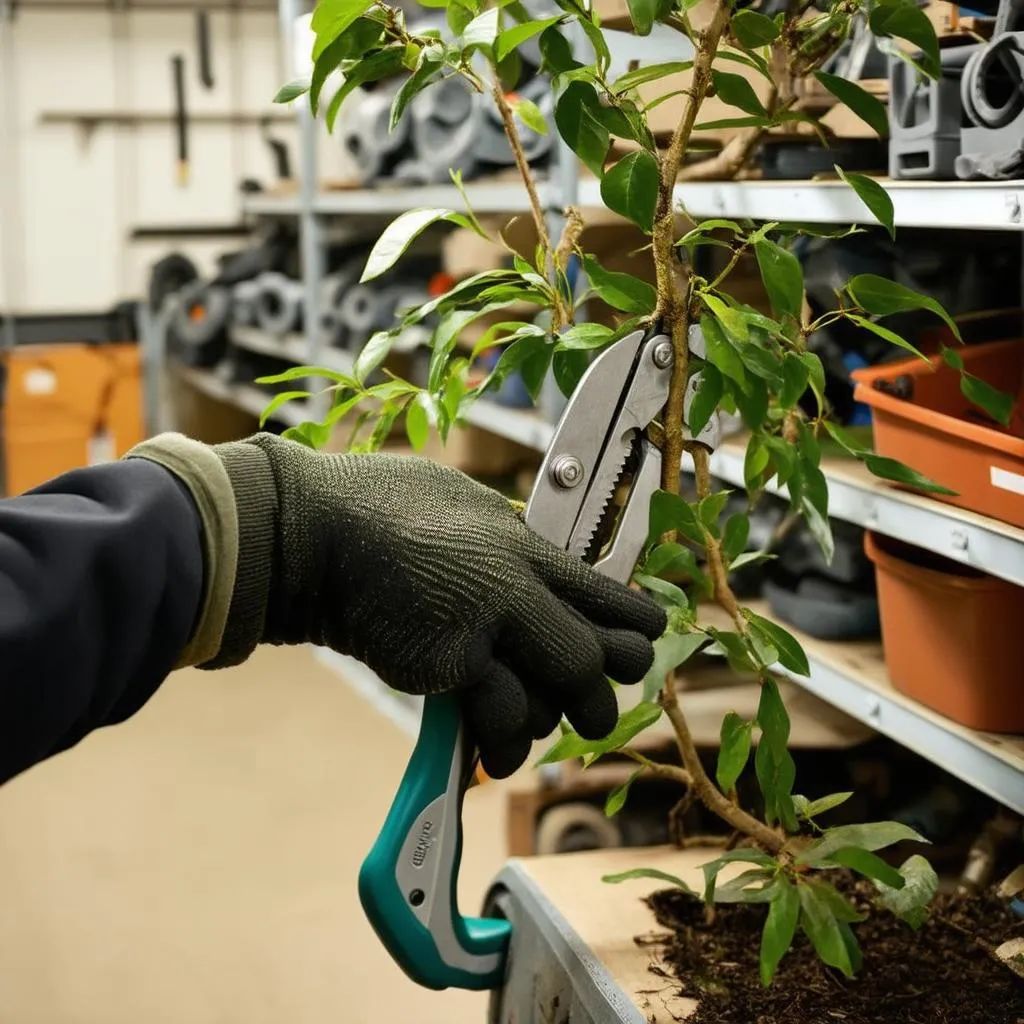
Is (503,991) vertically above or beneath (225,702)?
above

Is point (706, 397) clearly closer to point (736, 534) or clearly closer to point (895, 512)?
point (736, 534)

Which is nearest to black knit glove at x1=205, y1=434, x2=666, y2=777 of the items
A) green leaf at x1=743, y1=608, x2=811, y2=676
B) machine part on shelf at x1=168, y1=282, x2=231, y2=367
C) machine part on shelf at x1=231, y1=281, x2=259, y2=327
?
green leaf at x1=743, y1=608, x2=811, y2=676

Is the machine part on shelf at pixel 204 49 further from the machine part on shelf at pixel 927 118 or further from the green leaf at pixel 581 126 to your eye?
the green leaf at pixel 581 126

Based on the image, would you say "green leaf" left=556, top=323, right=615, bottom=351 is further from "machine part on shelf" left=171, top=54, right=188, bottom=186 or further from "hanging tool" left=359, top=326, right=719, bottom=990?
"machine part on shelf" left=171, top=54, right=188, bottom=186

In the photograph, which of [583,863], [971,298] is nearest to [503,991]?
[583,863]

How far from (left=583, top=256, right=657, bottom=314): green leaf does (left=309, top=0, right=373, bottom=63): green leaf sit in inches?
10.3

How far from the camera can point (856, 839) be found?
3.83 ft

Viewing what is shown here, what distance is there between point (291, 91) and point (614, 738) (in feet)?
2.09

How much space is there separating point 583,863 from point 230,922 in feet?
3.87

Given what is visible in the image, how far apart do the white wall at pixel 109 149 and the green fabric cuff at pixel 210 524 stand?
16.3ft

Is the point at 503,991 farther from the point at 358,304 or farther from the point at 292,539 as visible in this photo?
the point at 358,304

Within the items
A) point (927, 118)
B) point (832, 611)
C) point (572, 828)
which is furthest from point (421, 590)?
point (572, 828)

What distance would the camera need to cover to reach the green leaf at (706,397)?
43.4 inches

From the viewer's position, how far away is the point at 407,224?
3.88ft
